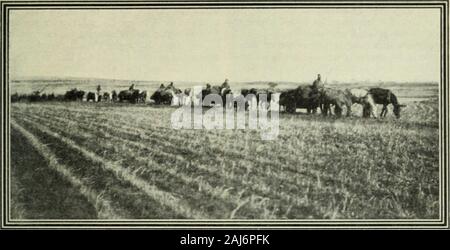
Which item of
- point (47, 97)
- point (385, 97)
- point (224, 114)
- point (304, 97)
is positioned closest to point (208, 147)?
point (224, 114)

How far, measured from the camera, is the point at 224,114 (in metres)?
5.62

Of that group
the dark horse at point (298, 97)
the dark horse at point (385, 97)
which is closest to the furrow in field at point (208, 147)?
the dark horse at point (298, 97)

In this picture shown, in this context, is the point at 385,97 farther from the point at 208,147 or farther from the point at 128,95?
the point at 128,95

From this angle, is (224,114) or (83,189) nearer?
(83,189)

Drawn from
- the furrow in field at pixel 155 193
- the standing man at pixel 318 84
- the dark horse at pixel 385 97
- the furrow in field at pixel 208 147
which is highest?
the standing man at pixel 318 84

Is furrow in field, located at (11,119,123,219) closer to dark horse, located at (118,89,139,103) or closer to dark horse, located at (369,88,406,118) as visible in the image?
dark horse, located at (118,89,139,103)

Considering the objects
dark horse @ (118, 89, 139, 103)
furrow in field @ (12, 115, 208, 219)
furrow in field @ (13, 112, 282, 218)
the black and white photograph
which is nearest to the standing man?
the black and white photograph

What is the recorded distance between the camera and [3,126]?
5.58 metres

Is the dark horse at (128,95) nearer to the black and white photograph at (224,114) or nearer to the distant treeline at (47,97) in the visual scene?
the black and white photograph at (224,114)

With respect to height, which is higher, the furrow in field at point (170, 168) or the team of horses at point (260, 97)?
the team of horses at point (260, 97)

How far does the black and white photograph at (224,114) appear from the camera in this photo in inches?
214

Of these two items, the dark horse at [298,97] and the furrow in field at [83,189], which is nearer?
the furrow in field at [83,189]

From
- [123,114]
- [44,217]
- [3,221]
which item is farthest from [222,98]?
[3,221]

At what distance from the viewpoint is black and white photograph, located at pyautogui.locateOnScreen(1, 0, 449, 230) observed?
5434 millimetres
